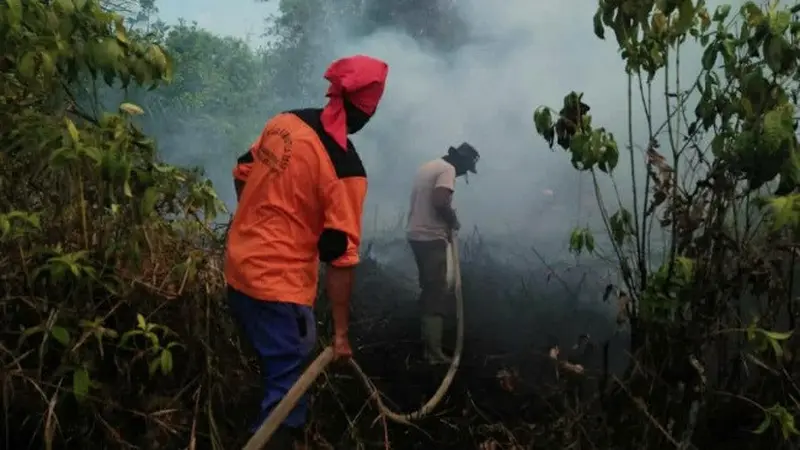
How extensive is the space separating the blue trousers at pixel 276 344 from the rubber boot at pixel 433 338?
1.42 metres

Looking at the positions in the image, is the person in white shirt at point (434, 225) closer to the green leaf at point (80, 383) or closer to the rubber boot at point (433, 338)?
the rubber boot at point (433, 338)

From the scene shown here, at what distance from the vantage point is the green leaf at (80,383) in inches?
111

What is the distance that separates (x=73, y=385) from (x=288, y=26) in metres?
3.03

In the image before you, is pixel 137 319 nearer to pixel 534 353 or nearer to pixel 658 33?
pixel 534 353

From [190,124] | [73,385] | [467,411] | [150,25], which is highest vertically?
[150,25]

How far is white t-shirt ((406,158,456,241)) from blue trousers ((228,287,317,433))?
5.74 feet

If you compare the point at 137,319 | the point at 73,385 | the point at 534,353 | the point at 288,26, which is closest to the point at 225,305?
the point at 137,319

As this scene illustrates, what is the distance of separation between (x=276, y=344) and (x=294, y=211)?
43 cm

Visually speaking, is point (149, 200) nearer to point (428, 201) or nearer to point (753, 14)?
point (428, 201)

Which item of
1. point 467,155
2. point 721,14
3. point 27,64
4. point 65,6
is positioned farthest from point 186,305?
point 721,14

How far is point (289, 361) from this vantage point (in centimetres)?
273

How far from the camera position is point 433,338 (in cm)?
421

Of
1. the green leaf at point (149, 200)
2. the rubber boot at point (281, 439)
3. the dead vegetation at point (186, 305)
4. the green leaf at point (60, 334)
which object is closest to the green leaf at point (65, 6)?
the dead vegetation at point (186, 305)

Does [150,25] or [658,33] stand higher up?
[150,25]
